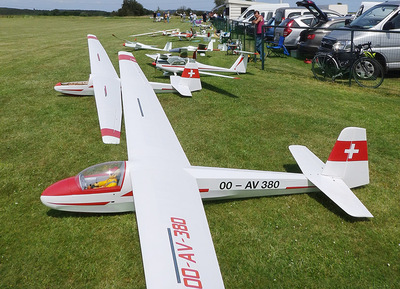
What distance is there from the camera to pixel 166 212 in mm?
3314

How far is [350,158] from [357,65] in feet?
26.7

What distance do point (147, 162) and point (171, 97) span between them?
647 cm

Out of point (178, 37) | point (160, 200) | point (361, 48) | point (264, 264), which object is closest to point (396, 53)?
point (361, 48)

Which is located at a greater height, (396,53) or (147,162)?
(396,53)

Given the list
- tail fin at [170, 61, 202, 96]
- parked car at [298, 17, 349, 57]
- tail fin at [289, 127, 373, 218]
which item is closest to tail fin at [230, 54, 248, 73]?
tail fin at [170, 61, 202, 96]

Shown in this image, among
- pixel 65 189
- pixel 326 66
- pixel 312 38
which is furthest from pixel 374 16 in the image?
pixel 65 189

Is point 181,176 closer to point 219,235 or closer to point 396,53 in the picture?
point 219,235

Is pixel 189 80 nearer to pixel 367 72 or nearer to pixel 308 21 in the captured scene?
pixel 367 72

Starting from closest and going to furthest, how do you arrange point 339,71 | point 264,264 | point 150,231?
1. point 150,231
2. point 264,264
3. point 339,71

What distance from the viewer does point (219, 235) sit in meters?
4.31

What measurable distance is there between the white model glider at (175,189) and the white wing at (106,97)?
0.54 metres

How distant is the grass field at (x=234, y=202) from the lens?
3.72 meters

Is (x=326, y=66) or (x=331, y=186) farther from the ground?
(x=326, y=66)

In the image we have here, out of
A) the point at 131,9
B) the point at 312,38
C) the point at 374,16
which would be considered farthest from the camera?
the point at 131,9
